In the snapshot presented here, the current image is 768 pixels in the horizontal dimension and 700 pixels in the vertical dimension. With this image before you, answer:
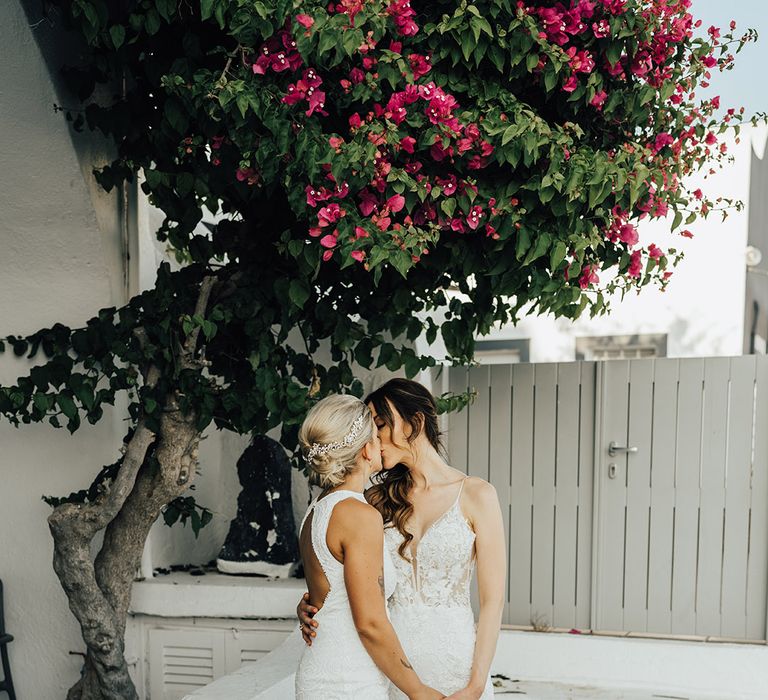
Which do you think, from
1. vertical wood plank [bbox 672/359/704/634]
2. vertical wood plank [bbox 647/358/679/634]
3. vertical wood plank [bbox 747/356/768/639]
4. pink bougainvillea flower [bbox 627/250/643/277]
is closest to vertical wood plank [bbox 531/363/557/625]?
vertical wood plank [bbox 647/358/679/634]

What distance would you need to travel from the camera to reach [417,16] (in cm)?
268

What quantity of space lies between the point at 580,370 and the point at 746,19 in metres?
2.92

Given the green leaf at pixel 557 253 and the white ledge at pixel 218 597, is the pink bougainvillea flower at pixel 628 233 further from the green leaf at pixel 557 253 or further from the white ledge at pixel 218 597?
the white ledge at pixel 218 597

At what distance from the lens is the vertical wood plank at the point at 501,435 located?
191 inches

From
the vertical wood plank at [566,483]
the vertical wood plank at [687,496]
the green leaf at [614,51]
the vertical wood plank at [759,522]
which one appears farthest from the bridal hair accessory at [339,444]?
the vertical wood plank at [759,522]

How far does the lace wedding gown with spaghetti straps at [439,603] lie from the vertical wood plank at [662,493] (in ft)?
7.39

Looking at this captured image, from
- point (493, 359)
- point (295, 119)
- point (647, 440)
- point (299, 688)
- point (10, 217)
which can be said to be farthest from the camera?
point (493, 359)

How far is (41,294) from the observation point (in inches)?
161

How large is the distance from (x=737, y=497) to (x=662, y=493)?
0.38 metres

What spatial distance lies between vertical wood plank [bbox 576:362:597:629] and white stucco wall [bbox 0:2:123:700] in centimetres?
251

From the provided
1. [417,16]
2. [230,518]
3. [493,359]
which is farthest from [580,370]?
[493,359]

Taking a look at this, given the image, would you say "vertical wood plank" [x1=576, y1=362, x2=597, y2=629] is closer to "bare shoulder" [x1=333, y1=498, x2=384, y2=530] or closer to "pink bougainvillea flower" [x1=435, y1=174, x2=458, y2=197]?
"pink bougainvillea flower" [x1=435, y1=174, x2=458, y2=197]

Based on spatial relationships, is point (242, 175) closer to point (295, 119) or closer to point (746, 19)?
point (295, 119)

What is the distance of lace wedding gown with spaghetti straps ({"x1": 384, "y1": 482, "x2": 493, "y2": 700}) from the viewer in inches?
103
